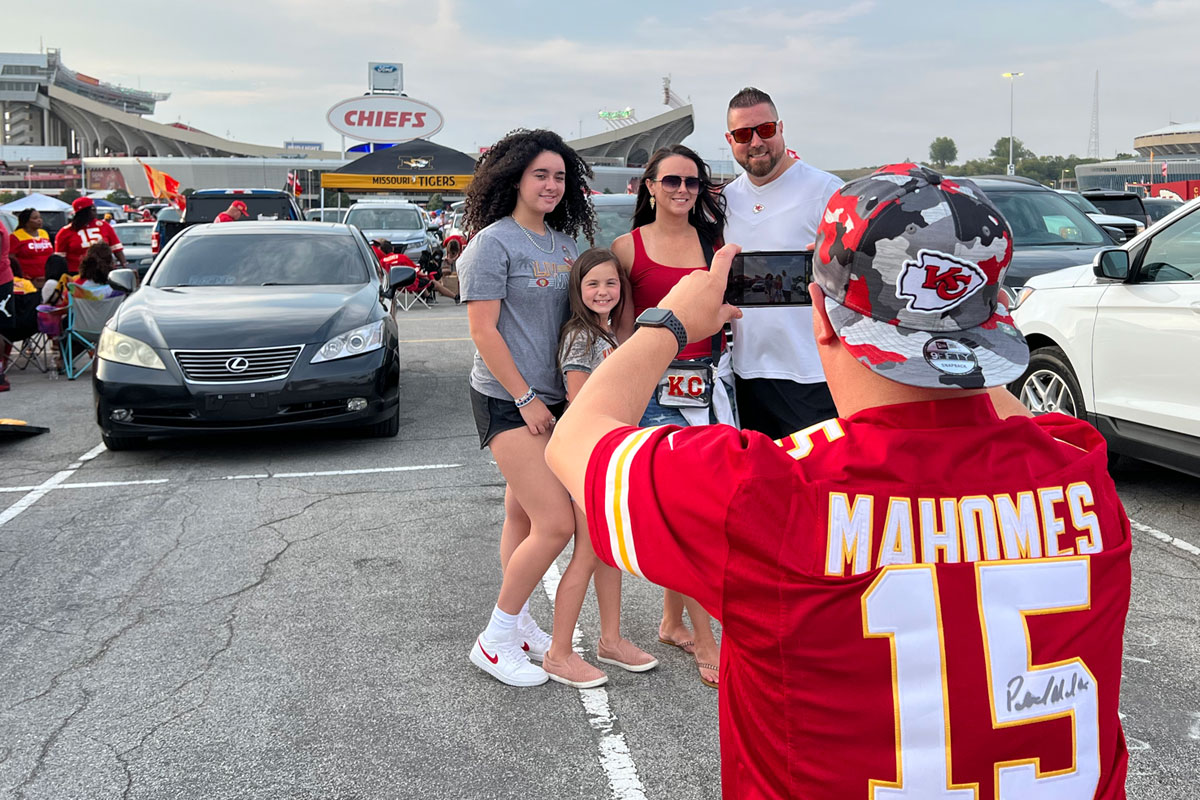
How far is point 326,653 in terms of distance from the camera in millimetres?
3846

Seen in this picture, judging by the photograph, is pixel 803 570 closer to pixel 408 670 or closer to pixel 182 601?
pixel 408 670

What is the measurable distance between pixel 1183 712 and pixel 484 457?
4621mm

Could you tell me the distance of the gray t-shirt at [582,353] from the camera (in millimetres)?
3475

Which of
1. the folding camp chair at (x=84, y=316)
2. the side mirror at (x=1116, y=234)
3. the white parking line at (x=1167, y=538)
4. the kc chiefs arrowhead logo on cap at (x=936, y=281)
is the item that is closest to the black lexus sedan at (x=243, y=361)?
the folding camp chair at (x=84, y=316)

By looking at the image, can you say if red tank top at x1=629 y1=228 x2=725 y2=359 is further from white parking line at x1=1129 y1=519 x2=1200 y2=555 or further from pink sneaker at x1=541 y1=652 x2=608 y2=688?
white parking line at x1=1129 y1=519 x2=1200 y2=555

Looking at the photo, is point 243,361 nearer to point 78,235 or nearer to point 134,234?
point 78,235

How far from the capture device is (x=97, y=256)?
415 inches

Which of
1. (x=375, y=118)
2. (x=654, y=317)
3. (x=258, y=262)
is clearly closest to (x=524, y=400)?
(x=654, y=317)

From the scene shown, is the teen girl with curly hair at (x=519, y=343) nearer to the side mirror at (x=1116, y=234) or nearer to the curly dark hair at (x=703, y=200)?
the curly dark hair at (x=703, y=200)

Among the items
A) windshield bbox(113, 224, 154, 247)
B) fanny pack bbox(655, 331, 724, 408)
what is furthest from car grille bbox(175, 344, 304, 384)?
windshield bbox(113, 224, 154, 247)

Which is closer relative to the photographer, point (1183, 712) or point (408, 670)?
point (1183, 712)

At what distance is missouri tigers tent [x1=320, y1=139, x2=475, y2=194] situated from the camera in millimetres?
23781

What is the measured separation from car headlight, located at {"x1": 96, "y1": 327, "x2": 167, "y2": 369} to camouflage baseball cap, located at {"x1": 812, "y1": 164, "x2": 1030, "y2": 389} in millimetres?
6350

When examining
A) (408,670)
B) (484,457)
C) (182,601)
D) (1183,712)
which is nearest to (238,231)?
(484,457)
